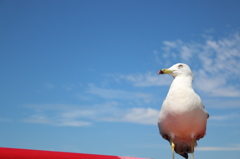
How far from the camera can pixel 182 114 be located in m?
4.87

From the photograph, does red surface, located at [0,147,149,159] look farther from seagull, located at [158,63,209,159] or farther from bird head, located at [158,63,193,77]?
bird head, located at [158,63,193,77]

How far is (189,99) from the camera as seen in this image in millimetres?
4941

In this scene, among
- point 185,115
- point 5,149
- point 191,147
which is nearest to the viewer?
point 5,149

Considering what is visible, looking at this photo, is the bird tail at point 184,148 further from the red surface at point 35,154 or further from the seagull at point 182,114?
the red surface at point 35,154

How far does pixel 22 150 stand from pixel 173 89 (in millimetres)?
2748

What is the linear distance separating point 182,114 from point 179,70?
34.2 inches

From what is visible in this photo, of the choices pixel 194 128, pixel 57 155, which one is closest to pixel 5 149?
pixel 57 155

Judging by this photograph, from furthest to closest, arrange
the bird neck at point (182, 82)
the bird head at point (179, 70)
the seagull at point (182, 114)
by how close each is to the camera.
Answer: the bird head at point (179, 70), the bird neck at point (182, 82), the seagull at point (182, 114)

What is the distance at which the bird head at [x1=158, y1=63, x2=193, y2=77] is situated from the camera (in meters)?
5.35

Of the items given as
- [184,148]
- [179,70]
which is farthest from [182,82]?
[184,148]

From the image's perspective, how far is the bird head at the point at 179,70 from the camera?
535 cm

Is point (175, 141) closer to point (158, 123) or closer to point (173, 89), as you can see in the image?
point (158, 123)

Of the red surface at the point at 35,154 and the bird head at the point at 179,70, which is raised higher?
the bird head at the point at 179,70

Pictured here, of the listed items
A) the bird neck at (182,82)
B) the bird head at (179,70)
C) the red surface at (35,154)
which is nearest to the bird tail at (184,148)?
the bird neck at (182,82)
